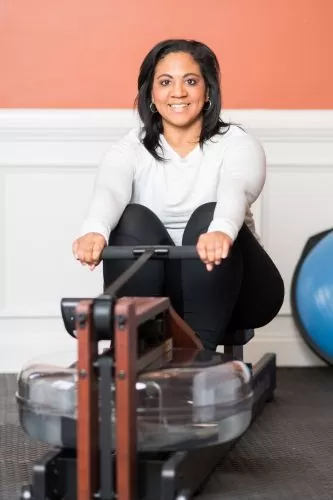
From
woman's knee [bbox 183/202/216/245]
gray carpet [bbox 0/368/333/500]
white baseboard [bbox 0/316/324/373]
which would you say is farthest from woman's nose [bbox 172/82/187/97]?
white baseboard [bbox 0/316/324/373]

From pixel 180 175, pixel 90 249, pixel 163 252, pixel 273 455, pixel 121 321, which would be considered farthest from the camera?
pixel 180 175

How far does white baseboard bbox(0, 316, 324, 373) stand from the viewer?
10.5 ft

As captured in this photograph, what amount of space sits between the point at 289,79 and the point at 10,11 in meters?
0.94

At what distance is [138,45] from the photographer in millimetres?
3146

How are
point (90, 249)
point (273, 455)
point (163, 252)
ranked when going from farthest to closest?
point (273, 455), point (90, 249), point (163, 252)

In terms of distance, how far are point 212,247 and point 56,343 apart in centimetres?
136

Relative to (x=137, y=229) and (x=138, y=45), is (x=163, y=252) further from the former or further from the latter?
(x=138, y=45)

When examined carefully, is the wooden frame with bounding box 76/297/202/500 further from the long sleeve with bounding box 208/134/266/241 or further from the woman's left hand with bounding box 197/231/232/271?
the long sleeve with bounding box 208/134/266/241

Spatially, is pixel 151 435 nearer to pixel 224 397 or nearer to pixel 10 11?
pixel 224 397

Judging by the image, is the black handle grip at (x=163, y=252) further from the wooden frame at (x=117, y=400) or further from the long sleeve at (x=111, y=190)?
the wooden frame at (x=117, y=400)

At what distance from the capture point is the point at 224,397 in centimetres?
179

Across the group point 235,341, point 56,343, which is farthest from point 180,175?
point 56,343

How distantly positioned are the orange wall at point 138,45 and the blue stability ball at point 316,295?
548mm

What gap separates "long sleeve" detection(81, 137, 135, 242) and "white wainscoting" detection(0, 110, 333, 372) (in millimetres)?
679
